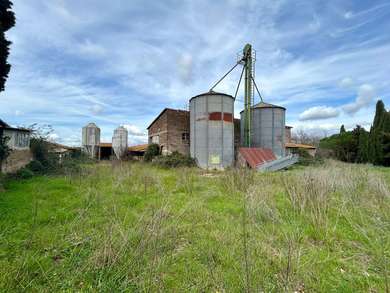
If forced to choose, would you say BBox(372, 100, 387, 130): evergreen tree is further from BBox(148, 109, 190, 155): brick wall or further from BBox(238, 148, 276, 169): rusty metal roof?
BBox(148, 109, 190, 155): brick wall

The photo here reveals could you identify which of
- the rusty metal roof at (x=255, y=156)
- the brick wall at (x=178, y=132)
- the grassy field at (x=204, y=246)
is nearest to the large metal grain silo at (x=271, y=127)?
the rusty metal roof at (x=255, y=156)

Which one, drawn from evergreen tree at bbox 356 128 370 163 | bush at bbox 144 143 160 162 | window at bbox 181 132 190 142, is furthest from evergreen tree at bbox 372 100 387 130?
bush at bbox 144 143 160 162

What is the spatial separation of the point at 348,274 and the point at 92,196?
20.7ft

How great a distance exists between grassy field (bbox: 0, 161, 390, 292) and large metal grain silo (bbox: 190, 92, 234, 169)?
10608mm

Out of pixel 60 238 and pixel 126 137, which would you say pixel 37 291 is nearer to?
pixel 60 238

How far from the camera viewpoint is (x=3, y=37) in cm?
639

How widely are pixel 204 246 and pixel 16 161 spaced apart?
11.8 m

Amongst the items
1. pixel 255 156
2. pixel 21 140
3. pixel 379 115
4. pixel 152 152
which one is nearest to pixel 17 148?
pixel 21 140

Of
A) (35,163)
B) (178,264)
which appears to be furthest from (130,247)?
(35,163)

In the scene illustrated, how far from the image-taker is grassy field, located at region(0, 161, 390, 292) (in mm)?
2303

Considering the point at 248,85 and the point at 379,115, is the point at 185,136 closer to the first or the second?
the point at 248,85

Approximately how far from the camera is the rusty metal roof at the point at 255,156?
16625 millimetres

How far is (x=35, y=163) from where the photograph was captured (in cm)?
1094

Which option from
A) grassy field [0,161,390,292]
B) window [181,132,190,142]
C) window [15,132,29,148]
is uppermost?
window [181,132,190,142]
